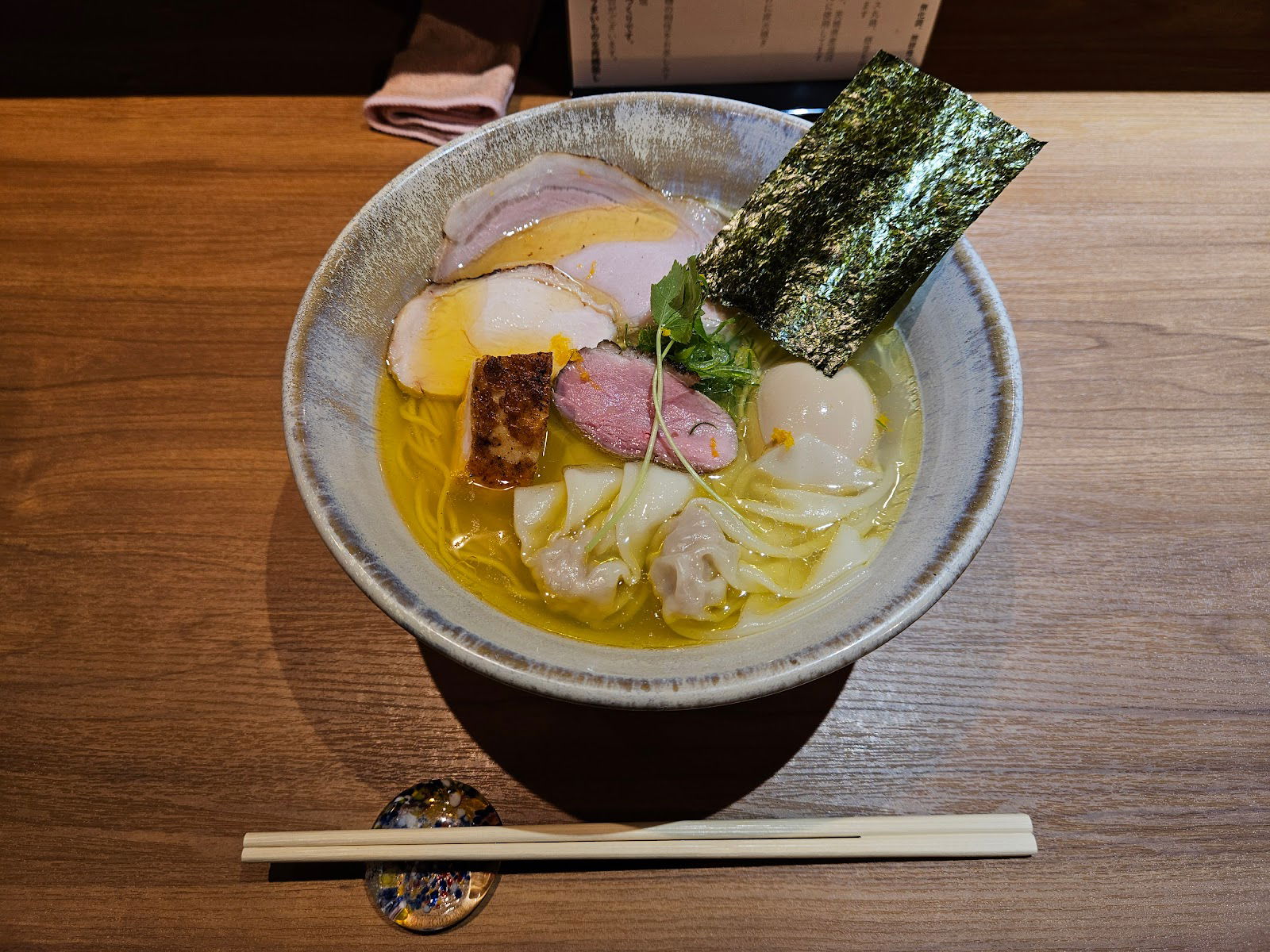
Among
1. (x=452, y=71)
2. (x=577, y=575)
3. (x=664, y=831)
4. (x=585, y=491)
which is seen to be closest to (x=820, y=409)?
(x=585, y=491)

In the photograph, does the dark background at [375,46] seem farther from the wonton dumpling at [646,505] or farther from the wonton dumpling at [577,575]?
the wonton dumpling at [577,575]

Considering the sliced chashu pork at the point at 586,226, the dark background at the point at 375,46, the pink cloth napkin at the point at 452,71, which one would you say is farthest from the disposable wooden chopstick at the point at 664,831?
the dark background at the point at 375,46

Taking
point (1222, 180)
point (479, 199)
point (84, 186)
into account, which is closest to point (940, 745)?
point (479, 199)

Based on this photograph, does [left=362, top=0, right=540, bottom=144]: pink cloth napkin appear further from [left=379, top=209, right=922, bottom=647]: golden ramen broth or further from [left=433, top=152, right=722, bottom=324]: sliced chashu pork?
[left=379, top=209, right=922, bottom=647]: golden ramen broth

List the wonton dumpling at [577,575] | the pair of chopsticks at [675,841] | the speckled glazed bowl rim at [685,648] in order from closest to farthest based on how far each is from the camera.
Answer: the speckled glazed bowl rim at [685,648], the pair of chopsticks at [675,841], the wonton dumpling at [577,575]

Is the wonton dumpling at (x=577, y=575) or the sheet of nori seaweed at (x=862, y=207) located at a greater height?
the sheet of nori seaweed at (x=862, y=207)

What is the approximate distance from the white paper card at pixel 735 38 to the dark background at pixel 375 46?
0.27m

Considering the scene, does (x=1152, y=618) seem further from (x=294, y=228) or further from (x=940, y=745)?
(x=294, y=228)

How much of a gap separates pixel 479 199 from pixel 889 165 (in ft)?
3.20

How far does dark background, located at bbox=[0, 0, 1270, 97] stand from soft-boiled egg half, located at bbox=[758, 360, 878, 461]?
1.44 metres

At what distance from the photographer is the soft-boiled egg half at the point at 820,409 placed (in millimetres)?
1713

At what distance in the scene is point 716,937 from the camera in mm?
1415

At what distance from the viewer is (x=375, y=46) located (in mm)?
2619

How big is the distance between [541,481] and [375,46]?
185cm
